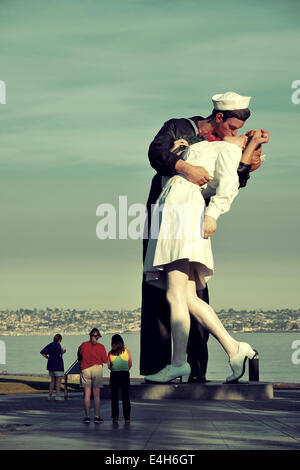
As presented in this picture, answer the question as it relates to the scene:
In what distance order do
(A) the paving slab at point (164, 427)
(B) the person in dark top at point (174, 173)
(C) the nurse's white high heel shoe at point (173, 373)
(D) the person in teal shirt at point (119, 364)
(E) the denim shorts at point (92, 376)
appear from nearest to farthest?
(A) the paving slab at point (164, 427) → (D) the person in teal shirt at point (119, 364) → (E) the denim shorts at point (92, 376) → (B) the person in dark top at point (174, 173) → (C) the nurse's white high heel shoe at point (173, 373)

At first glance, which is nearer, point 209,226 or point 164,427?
point 164,427

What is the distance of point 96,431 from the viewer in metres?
12.9

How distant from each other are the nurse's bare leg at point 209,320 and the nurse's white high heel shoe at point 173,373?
774 mm

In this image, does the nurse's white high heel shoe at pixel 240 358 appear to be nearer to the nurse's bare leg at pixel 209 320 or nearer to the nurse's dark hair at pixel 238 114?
the nurse's bare leg at pixel 209 320

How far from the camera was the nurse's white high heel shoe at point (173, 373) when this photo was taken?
56.0 feet

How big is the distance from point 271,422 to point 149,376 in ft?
13.4

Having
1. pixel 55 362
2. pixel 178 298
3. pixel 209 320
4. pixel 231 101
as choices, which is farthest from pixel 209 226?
pixel 55 362

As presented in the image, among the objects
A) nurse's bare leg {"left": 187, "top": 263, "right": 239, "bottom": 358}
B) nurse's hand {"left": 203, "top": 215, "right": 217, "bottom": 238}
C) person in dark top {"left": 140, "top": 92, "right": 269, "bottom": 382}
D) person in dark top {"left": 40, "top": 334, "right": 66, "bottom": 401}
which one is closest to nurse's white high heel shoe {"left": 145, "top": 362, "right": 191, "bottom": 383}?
person in dark top {"left": 140, "top": 92, "right": 269, "bottom": 382}

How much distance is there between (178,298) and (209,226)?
1.37m

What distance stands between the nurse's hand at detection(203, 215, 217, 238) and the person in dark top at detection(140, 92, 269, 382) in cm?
72

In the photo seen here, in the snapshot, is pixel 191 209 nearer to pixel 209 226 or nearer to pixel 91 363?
pixel 209 226

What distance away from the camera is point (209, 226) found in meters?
16.4

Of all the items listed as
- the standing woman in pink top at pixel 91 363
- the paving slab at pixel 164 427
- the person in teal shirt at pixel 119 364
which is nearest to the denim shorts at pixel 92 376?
the standing woman in pink top at pixel 91 363

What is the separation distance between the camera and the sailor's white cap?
667 inches
